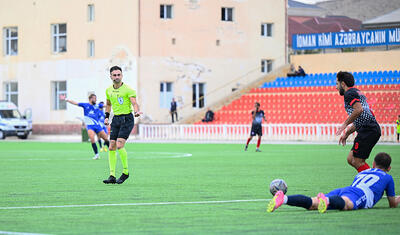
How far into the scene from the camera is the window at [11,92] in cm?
5866

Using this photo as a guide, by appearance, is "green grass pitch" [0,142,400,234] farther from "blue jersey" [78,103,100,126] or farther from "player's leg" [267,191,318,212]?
"blue jersey" [78,103,100,126]

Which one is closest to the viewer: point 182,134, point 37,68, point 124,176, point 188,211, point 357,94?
point 188,211

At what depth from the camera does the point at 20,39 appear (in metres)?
57.5

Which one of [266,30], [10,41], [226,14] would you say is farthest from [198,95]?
[10,41]

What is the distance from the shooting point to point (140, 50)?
168 ft

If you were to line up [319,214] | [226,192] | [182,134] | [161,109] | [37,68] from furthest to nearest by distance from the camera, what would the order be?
1. [37,68]
2. [161,109]
3. [182,134]
4. [226,192]
5. [319,214]

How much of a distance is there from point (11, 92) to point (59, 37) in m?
6.48

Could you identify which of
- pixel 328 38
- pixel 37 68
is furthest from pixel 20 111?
pixel 328 38

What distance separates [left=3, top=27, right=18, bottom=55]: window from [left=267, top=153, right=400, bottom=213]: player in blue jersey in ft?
166

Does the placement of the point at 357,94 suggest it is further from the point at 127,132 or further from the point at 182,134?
the point at 182,134

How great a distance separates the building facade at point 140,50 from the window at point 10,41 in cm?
7

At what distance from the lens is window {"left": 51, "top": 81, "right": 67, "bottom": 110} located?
56028 mm

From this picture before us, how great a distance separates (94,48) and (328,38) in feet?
50.8

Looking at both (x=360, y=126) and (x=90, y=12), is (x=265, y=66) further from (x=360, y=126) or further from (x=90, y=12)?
(x=360, y=126)
